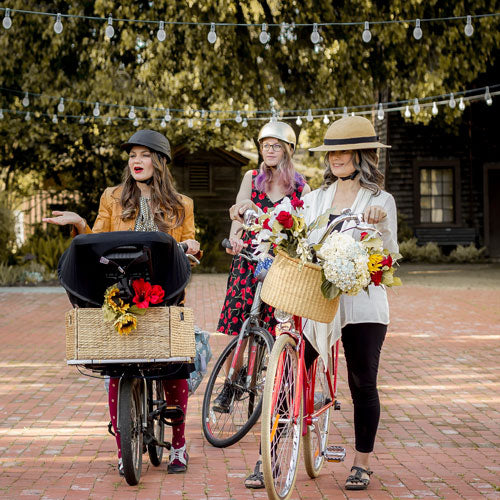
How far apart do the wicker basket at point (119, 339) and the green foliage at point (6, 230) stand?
1713 centimetres

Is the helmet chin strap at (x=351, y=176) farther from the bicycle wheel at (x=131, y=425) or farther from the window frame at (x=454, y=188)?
the window frame at (x=454, y=188)

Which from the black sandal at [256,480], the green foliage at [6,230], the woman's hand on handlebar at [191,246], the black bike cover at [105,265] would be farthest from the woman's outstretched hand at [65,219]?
the green foliage at [6,230]

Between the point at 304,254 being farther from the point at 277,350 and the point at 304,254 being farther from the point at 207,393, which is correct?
the point at 207,393

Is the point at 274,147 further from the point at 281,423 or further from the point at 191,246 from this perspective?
the point at 281,423

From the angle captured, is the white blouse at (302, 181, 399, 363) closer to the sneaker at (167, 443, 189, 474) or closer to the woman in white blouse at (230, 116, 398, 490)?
the woman in white blouse at (230, 116, 398, 490)

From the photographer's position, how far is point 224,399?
6188 mm

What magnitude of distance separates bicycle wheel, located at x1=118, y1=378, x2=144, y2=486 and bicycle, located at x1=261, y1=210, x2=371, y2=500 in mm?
770

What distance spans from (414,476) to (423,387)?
10.4 feet

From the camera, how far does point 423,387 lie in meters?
8.58

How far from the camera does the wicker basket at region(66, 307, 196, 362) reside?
4812 millimetres

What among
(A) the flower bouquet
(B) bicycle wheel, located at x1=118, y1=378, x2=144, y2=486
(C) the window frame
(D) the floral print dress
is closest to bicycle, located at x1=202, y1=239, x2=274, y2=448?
(D) the floral print dress

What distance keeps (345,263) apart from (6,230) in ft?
59.6

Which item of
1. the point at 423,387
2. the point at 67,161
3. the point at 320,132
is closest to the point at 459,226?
the point at 320,132

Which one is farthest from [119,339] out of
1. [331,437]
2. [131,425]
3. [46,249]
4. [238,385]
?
[46,249]
